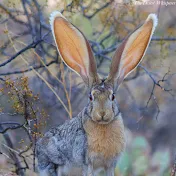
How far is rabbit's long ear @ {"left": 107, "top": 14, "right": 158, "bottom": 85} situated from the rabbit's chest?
400mm

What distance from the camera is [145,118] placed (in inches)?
306

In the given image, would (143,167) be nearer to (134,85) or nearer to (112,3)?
(112,3)

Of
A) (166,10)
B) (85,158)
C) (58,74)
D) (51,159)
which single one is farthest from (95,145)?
(166,10)

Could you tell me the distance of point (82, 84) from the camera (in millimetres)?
7746

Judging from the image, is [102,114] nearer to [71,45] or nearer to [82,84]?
[71,45]

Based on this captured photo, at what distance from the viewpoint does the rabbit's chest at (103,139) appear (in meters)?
5.19

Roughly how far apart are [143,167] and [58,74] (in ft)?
6.27

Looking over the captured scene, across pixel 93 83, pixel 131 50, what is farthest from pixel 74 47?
pixel 131 50

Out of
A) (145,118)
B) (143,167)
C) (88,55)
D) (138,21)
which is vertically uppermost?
(138,21)

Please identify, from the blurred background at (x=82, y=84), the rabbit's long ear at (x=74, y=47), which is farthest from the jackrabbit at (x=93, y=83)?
the blurred background at (x=82, y=84)

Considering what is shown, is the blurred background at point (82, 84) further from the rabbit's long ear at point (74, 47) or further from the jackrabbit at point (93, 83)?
the rabbit's long ear at point (74, 47)

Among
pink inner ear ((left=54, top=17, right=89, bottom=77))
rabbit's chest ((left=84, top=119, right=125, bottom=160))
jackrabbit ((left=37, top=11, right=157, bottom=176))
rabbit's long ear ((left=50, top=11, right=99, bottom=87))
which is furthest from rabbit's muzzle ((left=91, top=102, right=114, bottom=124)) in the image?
pink inner ear ((left=54, top=17, right=89, bottom=77))

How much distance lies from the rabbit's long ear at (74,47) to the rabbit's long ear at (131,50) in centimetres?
18

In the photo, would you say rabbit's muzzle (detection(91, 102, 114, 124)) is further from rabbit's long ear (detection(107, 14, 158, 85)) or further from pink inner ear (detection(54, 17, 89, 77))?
pink inner ear (detection(54, 17, 89, 77))
